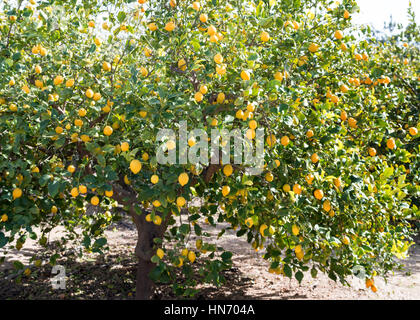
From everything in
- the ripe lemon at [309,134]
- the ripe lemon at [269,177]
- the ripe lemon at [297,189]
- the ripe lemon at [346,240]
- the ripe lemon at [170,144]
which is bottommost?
the ripe lemon at [346,240]

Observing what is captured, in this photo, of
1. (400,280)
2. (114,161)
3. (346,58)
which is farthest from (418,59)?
(114,161)

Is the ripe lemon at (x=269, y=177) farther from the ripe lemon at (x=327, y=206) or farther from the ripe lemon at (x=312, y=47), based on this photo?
the ripe lemon at (x=312, y=47)

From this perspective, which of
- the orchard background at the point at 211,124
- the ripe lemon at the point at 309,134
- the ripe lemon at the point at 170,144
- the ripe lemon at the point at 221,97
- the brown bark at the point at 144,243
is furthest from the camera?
the brown bark at the point at 144,243

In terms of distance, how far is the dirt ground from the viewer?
155 inches

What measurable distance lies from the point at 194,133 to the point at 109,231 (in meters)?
5.48

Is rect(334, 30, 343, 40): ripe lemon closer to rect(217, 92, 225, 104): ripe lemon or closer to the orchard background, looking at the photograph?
the orchard background

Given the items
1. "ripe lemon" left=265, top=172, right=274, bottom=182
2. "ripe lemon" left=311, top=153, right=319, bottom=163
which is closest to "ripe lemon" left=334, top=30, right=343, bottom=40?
"ripe lemon" left=311, top=153, right=319, bottom=163

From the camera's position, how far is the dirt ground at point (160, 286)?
3.94 meters

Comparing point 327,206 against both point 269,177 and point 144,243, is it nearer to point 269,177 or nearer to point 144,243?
point 269,177

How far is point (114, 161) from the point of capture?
2.45 m

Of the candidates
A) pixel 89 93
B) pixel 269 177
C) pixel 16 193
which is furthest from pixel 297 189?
pixel 16 193

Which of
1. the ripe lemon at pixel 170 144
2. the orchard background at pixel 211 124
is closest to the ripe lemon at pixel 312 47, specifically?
the orchard background at pixel 211 124

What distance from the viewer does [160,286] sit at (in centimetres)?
420

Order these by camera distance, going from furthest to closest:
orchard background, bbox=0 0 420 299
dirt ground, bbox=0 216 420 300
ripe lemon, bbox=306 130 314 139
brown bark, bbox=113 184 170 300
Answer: dirt ground, bbox=0 216 420 300 → brown bark, bbox=113 184 170 300 → ripe lemon, bbox=306 130 314 139 → orchard background, bbox=0 0 420 299
